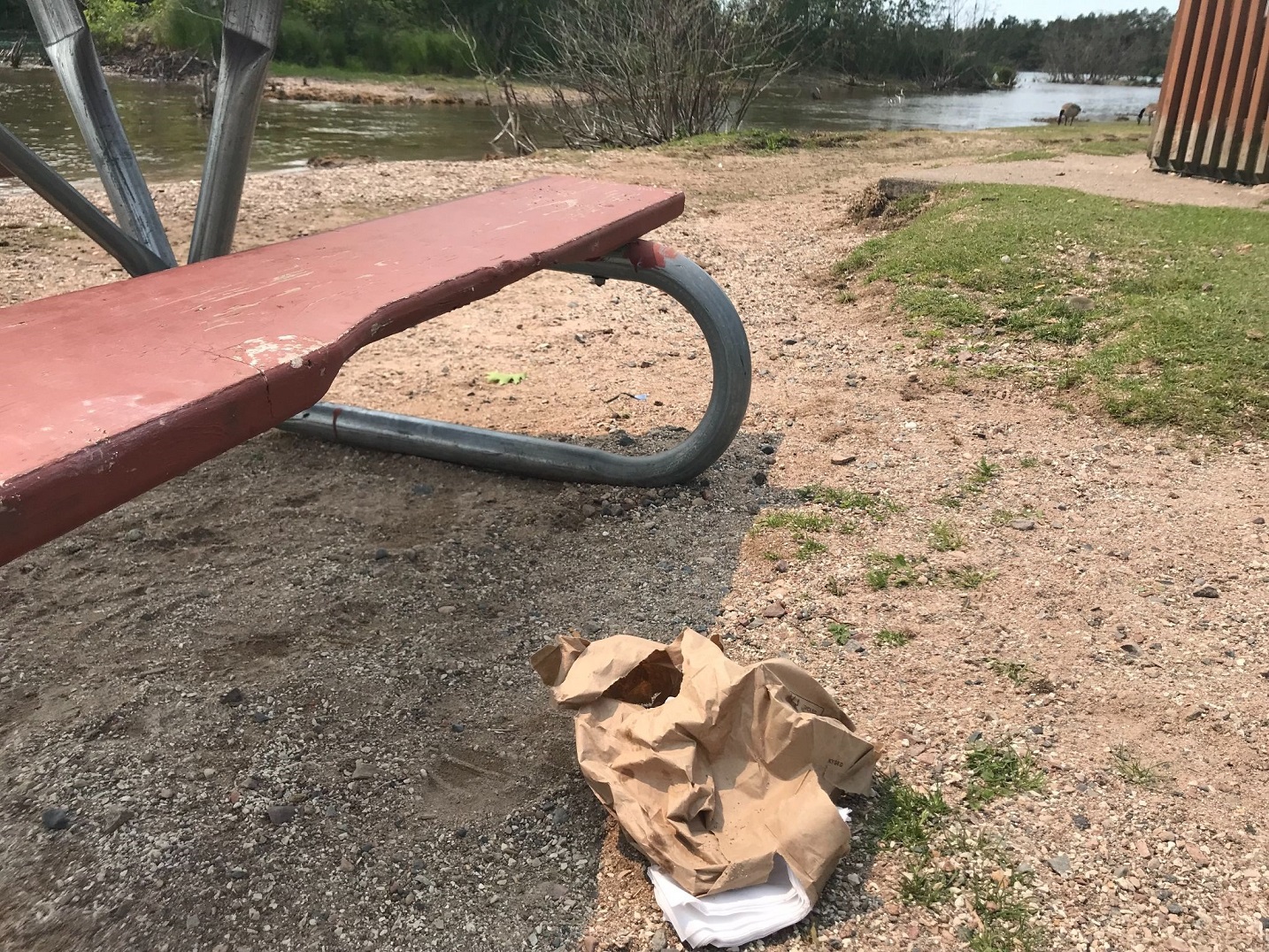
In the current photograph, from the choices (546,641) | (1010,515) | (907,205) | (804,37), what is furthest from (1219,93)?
(804,37)

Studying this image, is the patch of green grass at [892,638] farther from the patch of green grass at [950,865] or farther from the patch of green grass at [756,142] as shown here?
the patch of green grass at [756,142]

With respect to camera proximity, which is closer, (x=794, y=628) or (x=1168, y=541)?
(x=794, y=628)

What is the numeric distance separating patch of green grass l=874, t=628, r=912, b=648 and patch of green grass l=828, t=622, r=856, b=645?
61mm

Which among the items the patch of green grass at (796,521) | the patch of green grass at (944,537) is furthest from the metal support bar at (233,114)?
the patch of green grass at (944,537)

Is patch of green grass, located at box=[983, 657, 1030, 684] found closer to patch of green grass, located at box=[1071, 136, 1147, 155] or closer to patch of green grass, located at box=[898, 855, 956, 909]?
patch of green grass, located at box=[898, 855, 956, 909]

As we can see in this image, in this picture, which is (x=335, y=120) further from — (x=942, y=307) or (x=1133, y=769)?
(x=1133, y=769)

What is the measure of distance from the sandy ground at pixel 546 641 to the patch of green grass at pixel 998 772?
27 mm

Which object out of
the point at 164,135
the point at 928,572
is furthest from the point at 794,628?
the point at 164,135

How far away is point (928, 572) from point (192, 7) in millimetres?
40477

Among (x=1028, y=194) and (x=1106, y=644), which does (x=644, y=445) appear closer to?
(x=1106, y=644)

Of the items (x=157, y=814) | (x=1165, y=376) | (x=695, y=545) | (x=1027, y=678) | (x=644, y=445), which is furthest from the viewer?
(x=1165, y=376)

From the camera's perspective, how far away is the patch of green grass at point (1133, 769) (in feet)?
5.93

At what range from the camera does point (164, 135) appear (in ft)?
50.9

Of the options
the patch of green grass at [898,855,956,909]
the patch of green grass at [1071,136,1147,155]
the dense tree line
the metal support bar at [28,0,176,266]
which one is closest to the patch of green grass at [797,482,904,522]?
the patch of green grass at [898,855,956,909]
